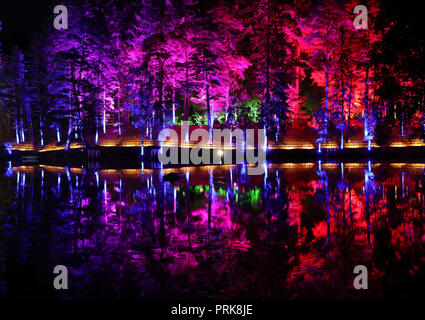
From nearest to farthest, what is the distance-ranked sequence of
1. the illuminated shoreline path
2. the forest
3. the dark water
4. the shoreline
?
1. the dark water
2. the shoreline
3. the forest
4. the illuminated shoreline path

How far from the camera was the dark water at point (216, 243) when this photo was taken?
7.01 metres

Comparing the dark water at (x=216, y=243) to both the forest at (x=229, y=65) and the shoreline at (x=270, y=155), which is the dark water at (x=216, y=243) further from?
the forest at (x=229, y=65)

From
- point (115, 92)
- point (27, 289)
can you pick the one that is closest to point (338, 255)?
point (27, 289)

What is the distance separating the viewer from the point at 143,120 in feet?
142

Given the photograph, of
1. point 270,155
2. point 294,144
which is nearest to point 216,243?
point 270,155

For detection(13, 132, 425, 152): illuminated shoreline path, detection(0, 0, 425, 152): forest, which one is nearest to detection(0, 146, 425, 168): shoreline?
detection(13, 132, 425, 152): illuminated shoreline path

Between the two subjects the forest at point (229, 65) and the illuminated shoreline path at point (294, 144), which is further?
the illuminated shoreline path at point (294, 144)

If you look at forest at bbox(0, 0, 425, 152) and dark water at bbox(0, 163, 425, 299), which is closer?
dark water at bbox(0, 163, 425, 299)

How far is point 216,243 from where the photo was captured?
381 inches

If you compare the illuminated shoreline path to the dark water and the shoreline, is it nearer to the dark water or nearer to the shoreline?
the shoreline

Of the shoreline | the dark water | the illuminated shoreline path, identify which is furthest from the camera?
the illuminated shoreline path

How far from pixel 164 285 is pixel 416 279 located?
14.1 feet

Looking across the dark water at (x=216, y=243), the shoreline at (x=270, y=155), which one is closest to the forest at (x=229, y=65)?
the shoreline at (x=270, y=155)

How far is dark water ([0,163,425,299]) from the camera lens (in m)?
7.01
